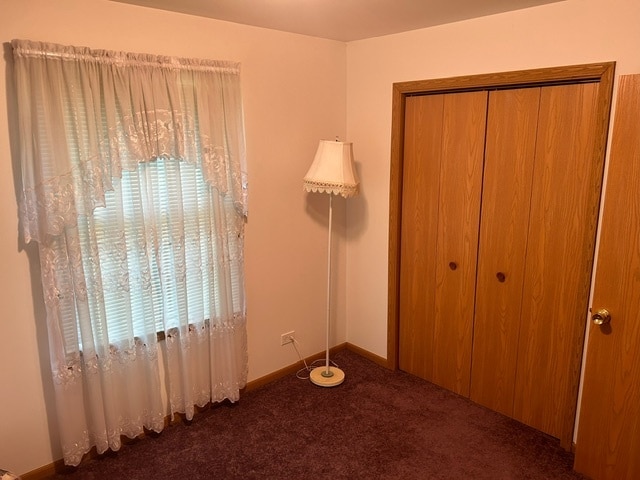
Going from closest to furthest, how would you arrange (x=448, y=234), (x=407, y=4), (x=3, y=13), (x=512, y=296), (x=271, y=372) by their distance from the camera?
(x=3, y=13)
(x=407, y=4)
(x=512, y=296)
(x=448, y=234)
(x=271, y=372)

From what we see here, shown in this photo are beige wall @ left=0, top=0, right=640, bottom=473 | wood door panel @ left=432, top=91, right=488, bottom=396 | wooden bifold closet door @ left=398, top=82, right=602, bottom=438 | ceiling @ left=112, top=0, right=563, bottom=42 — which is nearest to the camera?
beige wall @ left=0, top=0, right=640, bottom=473

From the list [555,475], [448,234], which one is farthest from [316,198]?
[555,475]

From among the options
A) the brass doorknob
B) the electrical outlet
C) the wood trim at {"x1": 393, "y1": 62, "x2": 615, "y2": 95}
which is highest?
the wood trim at {"x1": 393, "y1": 62, "x2": 615, "y2": 95}

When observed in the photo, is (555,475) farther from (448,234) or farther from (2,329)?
(2,329)

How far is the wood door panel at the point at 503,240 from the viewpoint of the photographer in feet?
8.28

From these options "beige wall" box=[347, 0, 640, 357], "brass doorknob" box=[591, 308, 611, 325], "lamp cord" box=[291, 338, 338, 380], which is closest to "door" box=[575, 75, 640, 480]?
"brass doorknob" box=[591, 308, 611, 325]

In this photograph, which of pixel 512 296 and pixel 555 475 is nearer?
pixel 555 475

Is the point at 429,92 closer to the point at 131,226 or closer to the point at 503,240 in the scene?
the point at 503,240

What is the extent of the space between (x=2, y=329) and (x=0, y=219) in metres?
0.50

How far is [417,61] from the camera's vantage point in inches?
114

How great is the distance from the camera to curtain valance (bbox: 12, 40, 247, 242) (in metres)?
2.01

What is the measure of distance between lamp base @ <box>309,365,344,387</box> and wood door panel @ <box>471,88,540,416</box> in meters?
0.90

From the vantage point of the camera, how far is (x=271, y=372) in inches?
128

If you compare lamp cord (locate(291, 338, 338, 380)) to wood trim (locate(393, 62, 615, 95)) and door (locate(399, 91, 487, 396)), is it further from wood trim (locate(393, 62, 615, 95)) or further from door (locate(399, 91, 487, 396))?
wood trim (locate(393, 62, 615, 95))
